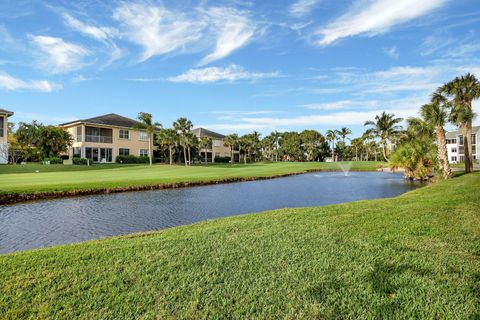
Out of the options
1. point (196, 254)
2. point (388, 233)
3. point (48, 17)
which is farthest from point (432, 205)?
point (48, 17)

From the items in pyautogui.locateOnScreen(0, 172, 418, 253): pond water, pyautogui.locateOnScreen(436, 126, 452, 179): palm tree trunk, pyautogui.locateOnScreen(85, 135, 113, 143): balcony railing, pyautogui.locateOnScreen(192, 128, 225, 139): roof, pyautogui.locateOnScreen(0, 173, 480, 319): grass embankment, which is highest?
pyautogui.locateOnScreen(192, 128, 225, 139): roof

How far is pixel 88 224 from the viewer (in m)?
11.1

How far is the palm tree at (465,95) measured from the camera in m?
29.8

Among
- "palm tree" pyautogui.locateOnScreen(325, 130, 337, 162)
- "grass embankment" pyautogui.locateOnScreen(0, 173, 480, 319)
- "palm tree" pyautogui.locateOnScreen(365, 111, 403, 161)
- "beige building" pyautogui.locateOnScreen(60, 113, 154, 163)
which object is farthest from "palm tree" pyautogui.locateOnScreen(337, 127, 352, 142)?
"grass embankment" pyautogui.locateOnScreen(0, 173, 480, 319)

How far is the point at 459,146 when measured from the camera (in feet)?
244

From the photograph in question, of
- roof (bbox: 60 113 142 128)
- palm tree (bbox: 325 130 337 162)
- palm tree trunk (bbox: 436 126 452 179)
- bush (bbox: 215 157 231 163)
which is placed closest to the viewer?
palm tree trunk (bbox: 436 126 452 179)

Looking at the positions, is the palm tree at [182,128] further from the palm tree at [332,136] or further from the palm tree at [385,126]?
the palm tree at [332,136]

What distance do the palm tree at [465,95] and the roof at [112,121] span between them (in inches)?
1847

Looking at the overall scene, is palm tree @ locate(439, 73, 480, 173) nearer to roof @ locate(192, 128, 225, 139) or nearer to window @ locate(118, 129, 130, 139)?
window @ locate(118, 129, 130, 139)

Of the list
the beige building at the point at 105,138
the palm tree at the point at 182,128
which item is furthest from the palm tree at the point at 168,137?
the beige building at the point at 105,138

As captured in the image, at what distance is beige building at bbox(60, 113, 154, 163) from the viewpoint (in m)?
47.0

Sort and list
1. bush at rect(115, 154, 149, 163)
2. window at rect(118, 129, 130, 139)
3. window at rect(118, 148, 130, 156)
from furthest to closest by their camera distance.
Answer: window at rect(118, 148, 130, 156) < window at rect(118, 129, 130, 139) < bush at rect(115, 154, 149, 163)

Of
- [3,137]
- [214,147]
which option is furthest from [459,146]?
[3,137]

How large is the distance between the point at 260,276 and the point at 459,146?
293 feet
